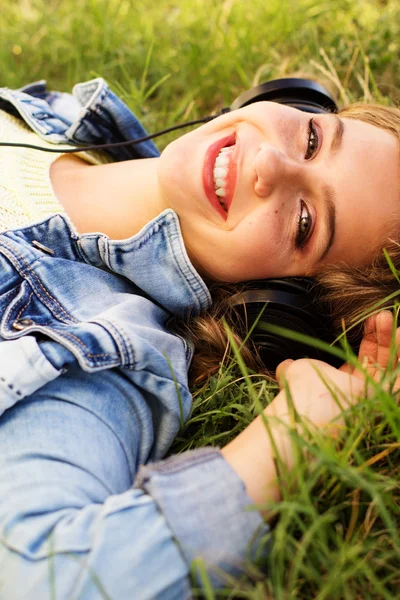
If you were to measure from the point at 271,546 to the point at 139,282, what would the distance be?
1125 millimetres

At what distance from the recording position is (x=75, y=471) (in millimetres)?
1722

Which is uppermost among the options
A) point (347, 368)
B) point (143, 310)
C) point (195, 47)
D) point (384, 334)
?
point (195, 47)

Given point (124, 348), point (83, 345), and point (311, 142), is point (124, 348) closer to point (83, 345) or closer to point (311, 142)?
point (83, 345)

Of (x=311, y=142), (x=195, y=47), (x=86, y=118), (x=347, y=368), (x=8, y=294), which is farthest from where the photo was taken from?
(x=195, y=47)

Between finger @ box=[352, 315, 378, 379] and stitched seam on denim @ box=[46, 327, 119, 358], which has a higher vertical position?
stitched seam on denim @ box=[46, 327, 119, 358]

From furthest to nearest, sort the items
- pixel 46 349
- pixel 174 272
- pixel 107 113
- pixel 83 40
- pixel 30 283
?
pixel 83 40
pixel 107 113
pixel 174 272
pixel 30 283
pixel 46 349

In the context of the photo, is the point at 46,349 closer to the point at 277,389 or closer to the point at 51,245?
the point at 51,245

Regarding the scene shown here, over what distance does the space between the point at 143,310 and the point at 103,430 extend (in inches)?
→ 21.1

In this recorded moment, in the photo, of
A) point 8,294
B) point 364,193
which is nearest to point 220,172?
point 364,193

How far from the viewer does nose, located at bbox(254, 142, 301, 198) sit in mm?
2131

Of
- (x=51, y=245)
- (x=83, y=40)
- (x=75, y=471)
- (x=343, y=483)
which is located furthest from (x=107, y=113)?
(x=343, y=483)

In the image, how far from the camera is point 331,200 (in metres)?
2.20

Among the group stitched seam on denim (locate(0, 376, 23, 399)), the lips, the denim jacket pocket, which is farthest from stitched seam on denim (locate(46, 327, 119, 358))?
the lips

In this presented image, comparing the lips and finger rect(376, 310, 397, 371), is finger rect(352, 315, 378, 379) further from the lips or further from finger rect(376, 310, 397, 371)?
the lips
